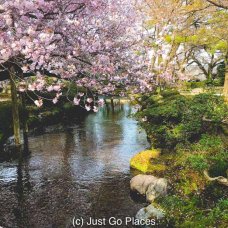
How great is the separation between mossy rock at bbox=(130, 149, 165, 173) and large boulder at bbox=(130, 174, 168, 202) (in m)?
2.03

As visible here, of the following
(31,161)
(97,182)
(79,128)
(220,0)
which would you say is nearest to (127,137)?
(79,128)

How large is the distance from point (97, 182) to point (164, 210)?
4114 mm

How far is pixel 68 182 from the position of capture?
Result: 41.8ft

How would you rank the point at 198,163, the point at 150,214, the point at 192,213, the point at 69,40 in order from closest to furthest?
the point at 192,213
the point at 150,214
the point at 198,163
the point at 69,40

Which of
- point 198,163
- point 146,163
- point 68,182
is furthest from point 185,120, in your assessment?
point 68,182

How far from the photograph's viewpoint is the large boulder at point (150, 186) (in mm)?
10664

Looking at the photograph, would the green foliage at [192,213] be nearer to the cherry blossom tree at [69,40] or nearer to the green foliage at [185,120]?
the green foliage at [185,120]

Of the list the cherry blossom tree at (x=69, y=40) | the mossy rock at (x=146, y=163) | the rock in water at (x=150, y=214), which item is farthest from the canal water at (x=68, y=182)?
the cherry blossom tree at (x=69, y=40)

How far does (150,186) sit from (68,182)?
3.43 meters

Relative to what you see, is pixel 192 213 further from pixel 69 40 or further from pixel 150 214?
pixel 69 40

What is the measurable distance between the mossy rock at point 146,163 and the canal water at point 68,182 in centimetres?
50

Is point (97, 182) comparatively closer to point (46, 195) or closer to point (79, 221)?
point (46, 195)

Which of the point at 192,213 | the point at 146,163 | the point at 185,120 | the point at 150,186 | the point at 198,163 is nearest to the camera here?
the point at 192,213

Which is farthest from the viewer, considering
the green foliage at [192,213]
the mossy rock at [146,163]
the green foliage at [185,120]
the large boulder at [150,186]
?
the mossy rock at [146,163]
